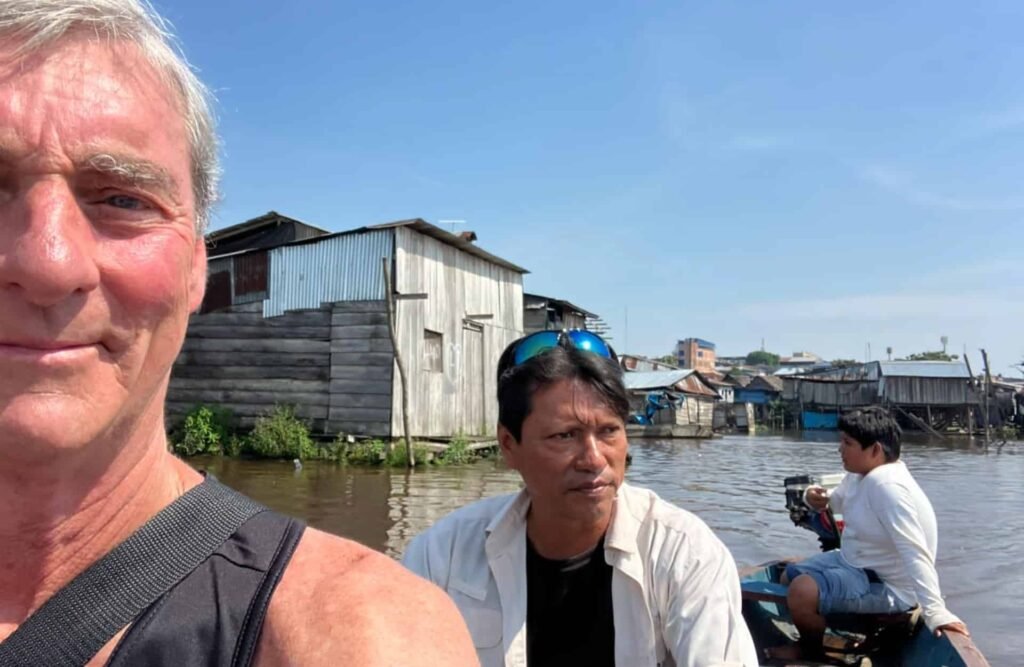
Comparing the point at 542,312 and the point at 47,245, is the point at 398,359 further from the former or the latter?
the point at 47,245

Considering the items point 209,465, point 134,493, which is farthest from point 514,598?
point 209,465

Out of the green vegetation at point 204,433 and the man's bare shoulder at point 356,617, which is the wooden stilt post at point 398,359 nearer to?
the green vegetation at point 204,433

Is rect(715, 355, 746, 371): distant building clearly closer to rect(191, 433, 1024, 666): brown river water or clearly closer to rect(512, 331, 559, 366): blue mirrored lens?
rect(191, 433, 1024, 666): brown river water

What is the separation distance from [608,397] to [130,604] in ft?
6.71

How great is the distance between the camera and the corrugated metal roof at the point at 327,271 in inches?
646

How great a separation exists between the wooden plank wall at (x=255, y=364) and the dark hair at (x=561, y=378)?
47.3ft

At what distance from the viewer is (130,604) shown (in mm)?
1010

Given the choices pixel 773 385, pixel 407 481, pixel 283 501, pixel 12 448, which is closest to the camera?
pixel 12 448

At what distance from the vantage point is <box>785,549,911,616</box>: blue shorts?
5.08 metres

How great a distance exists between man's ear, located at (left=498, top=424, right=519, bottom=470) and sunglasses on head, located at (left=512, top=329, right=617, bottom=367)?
0.27m

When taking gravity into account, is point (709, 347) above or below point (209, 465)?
above

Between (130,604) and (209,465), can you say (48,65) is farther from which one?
(209,465)

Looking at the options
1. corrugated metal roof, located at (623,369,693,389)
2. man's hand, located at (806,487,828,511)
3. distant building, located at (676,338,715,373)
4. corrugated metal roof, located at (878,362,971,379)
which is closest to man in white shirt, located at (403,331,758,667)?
man's hand, located at (806,487,828,511)

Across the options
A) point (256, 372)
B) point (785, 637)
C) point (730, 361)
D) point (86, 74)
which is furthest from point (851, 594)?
point (730, 361)
